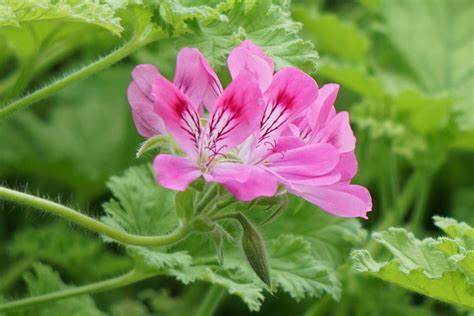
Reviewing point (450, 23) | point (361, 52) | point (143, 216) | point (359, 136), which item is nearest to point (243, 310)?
point (359, 136)

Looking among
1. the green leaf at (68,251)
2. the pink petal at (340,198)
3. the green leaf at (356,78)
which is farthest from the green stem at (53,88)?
the green leaf at (356,78)

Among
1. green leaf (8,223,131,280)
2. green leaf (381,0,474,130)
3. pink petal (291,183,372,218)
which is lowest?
green leaf (8,223,131,280)

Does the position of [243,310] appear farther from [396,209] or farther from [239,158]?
[239,158]

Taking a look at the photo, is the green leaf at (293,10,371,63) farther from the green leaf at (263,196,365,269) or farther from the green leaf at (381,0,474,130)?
the green leaf at (263,196,365,269)

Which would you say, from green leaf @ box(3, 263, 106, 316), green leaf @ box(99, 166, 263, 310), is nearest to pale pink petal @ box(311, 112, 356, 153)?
green leaf @ box(99, 166, 263, 310)

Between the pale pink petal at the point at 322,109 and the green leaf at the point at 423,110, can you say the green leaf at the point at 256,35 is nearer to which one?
the pale pink petal at the point at 322,109

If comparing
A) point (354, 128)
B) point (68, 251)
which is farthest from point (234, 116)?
point (354, 128)
